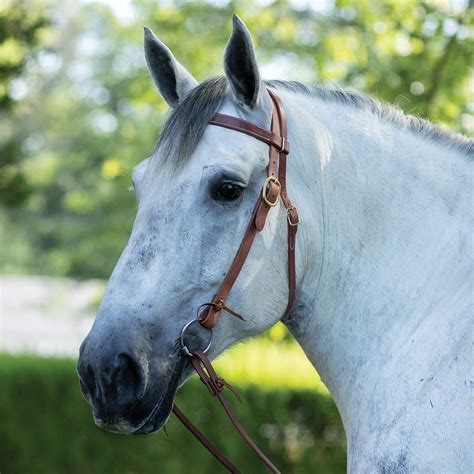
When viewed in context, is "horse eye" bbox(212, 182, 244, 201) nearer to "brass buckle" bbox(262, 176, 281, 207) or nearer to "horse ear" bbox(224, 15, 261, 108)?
"brass buckle" bbox(262, 176, 281, 207)

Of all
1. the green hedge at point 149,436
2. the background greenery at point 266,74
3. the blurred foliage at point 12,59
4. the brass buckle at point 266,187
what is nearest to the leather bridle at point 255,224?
the brass buckle at point 266,187

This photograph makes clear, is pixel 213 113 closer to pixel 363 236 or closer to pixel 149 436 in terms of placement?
pixel 363 236

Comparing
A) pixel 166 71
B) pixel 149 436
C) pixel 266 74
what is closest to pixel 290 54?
pixel 266 74

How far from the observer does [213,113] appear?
113 inches

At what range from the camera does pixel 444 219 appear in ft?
9.56

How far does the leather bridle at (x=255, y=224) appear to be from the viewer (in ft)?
9.03

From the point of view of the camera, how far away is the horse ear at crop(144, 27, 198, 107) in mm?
3162

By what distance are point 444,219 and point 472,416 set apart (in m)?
0.81

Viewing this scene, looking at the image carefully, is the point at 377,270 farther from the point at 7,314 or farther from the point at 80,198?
the point at 7,314

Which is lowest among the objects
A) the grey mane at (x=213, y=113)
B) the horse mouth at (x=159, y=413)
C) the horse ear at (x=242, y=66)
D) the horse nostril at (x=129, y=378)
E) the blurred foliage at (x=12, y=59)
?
the blurred foliage at (x=12, y=59)

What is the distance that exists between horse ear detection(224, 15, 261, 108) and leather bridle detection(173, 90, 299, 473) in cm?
11

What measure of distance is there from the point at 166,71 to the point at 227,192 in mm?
751

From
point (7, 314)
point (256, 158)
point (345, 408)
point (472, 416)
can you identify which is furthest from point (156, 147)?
point (7, 314)

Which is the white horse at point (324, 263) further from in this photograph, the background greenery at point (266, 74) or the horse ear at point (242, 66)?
the background greenery at point (266, 74)
